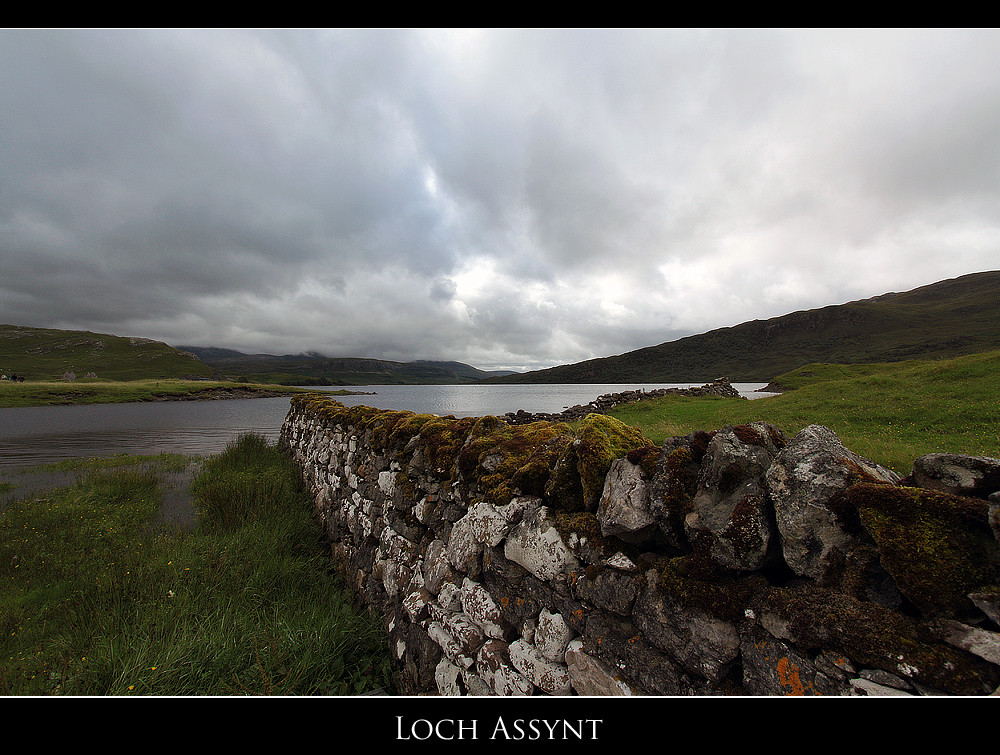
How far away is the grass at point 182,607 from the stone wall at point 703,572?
108 cm

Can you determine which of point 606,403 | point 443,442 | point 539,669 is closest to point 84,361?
point 606,403

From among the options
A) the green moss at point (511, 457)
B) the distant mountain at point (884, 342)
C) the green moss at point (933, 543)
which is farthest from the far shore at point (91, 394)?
the distant mountain at point (884, 342)

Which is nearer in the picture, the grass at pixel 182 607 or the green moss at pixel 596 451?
the green moss at pixel 596 451

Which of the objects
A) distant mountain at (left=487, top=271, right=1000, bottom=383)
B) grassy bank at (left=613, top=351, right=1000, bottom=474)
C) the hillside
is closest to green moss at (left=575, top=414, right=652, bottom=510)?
grassy bank at (left=613, top=351, right=1000, bottom=474)

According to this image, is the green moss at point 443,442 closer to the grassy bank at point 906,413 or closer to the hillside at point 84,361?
the grassy bank at point 906,413

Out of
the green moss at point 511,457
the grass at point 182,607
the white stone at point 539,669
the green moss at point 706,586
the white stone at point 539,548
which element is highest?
the green moss at point 511,457

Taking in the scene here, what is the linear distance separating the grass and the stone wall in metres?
1.08

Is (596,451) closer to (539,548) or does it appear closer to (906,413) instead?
(539,548)

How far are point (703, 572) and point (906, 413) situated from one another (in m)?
10.9

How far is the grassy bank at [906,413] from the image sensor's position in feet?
20.8

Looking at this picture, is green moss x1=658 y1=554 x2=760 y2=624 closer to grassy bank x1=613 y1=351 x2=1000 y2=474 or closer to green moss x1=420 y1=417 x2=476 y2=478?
green moss x1=420 y1=417 x2=476 y2=478
